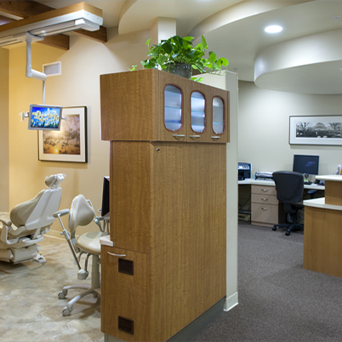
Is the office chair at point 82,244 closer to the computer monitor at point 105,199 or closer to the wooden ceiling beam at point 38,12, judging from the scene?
the computer monitor at point 105,199

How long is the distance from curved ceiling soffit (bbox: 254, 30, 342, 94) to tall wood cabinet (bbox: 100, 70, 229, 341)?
2.30 m

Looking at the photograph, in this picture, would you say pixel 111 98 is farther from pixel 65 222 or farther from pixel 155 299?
pixel 65 222

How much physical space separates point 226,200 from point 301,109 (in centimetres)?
431

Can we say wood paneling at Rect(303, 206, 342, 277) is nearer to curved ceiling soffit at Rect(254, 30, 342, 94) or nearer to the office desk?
curved ceiling soffit at Rect(254, 30, 342, 94)

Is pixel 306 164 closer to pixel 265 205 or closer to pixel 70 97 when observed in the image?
pixel 265 205

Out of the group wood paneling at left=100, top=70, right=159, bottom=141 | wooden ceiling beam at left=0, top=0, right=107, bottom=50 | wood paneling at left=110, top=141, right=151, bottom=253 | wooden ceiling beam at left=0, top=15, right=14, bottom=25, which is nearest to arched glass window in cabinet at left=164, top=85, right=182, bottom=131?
wood paneling at left=100, top=70, right=159, bottom=141

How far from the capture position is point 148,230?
2305 mm

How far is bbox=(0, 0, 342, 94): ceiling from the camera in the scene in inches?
146

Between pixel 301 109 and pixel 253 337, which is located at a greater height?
pixel 301 109

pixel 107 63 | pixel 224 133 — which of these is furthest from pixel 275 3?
pixel 107 63

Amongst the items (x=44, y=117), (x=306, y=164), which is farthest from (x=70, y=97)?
(x=306, y=164)

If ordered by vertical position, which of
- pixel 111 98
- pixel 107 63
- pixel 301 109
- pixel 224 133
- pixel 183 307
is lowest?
pixel 183 307

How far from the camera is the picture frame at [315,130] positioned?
21.0 ft

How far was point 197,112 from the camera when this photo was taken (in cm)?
267
